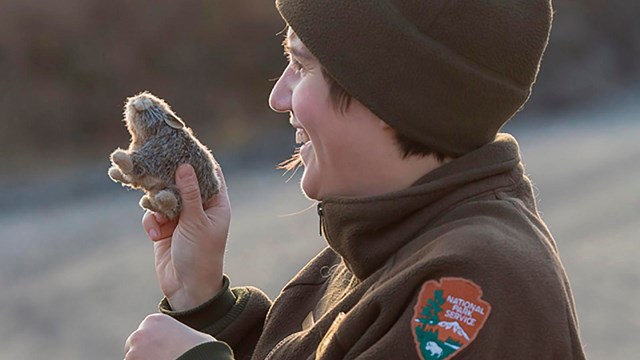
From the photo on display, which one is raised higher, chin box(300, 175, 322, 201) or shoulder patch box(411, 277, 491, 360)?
chin box(300, 175, 322, 201)

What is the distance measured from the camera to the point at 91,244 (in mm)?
6684

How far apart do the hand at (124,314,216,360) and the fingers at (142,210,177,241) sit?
398 mm

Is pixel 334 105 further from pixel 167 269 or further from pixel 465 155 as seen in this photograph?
pixel 167 269

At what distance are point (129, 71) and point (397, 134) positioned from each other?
813cm

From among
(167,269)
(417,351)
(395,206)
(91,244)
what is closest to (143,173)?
(167,269)

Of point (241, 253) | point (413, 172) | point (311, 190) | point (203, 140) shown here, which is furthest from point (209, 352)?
point (203, 140)

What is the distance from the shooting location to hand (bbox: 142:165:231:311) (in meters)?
2.34

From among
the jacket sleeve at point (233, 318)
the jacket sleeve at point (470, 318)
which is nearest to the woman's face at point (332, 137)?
the jacket sleeve at point (470, 318)

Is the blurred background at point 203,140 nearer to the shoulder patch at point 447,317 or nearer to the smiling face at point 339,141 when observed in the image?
the smiling face at point 339,141

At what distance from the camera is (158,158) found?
2.23 meters

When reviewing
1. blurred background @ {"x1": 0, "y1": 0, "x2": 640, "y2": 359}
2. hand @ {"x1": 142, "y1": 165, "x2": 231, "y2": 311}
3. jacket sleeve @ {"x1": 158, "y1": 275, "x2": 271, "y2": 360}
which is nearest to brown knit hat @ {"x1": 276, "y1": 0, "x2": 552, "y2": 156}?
hand @ {"x1": 142, "y1": 165, "x2": 231, "y2": 311}

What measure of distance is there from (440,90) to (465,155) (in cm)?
12

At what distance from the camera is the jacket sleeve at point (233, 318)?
2.35 meters

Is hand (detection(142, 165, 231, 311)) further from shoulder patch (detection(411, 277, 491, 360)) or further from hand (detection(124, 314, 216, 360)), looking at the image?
shoulder patch (detection(411, 277, 491, 360))
